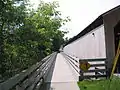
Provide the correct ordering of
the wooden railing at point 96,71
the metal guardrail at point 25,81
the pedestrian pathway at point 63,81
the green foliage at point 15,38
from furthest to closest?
the wooden railing at point 96,71, the pedestrian pathway at point 63,81, the green foliage at point 15,38, the metal guardrail at point 25,81

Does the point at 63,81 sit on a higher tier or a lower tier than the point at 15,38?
lower

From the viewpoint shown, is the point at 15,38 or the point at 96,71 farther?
the point at 96,71

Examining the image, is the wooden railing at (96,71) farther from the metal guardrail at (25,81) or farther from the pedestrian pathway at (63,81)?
the metal guardrail at (25,81)

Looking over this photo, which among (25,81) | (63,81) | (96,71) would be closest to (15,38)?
(63,81)

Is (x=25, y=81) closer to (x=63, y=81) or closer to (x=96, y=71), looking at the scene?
(x=63, y=81)

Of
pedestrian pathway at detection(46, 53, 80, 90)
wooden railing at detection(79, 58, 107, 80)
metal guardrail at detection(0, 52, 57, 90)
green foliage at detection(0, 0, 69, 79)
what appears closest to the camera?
metal guardrail at detection(0, 52, 57, 90)

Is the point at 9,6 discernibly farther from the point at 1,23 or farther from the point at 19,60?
the point at 19,60

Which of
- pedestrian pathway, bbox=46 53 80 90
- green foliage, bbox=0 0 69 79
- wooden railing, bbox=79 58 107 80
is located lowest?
pedestrian pathway, bbox=46 53 80 90

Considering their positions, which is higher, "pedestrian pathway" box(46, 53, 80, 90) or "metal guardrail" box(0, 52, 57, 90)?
"metal guardrail" box(0, 52, 57, 90)

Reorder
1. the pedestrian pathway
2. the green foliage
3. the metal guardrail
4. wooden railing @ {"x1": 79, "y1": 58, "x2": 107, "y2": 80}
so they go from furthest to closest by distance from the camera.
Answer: wooden railing @ {"x1": 79, "y1": 58, "x2": 107, "y2": 80} < the pedestrian pathway < the green foliage < the metal guardrail

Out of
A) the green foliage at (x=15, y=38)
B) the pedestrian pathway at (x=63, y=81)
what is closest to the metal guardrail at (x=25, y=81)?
the green foliage at (x=15, y=38)

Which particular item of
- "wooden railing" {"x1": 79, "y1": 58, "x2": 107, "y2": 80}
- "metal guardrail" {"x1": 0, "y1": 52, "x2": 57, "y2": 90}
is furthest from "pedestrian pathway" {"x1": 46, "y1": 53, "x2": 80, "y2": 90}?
"metal guardrail" {"x1": 0, "y1": 52, "x2": 57, "y2": 90}

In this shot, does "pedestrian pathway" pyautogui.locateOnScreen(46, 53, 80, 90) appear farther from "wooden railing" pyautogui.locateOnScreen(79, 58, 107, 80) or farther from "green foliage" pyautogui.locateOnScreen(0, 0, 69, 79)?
"green foliage" pyautogui.locateOnScreen(0, 0, 69, 79)

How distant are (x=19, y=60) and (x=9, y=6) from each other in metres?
2.56
